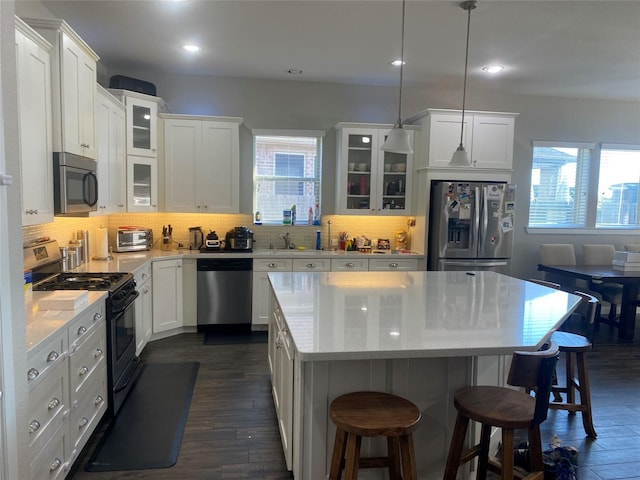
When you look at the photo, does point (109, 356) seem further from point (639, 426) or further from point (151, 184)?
point (639, 426)

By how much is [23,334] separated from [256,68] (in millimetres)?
4048

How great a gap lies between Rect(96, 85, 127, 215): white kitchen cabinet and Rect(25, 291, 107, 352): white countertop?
1.53m

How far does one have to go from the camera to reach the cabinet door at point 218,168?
198 inches

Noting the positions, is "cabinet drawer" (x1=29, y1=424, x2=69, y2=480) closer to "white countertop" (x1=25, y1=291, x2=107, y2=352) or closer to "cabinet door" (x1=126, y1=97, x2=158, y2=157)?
Result: "white countertop" (x1=25, y1=291, x2=107, y2=352)

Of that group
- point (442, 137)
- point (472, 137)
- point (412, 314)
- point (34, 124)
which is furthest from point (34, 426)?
point (472, 137)

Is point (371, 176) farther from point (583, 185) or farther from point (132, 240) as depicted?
point (583, 185)

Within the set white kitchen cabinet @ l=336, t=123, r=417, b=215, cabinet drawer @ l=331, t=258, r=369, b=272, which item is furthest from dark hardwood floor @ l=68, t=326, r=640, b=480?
white kitchen cabinet @ l=336, t=123, r=417, b=215

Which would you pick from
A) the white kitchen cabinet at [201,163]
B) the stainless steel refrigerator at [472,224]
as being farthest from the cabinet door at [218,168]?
the stainless steel refrigerator at [472,224]

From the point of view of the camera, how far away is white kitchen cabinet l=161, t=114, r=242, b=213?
495 cm

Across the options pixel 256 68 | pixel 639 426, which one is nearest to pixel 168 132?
pixel 256 68

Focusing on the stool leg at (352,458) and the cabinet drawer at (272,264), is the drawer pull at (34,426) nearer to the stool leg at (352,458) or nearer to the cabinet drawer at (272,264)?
the stool leg at (352,458)

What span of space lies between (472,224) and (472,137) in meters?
1.04

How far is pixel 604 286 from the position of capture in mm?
5324

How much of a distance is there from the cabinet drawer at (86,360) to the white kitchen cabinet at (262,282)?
2.24 metres
